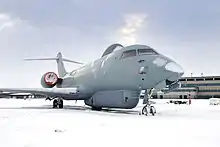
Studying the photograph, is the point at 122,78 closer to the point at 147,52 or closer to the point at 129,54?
the point at 129,54

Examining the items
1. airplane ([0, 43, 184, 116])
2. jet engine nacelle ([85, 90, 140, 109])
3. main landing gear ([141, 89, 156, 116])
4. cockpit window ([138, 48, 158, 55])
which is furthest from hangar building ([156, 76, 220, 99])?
main landing gear ([141, 89, 156, 116])

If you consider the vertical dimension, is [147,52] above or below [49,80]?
above

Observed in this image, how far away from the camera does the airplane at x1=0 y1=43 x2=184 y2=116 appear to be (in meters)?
14.0

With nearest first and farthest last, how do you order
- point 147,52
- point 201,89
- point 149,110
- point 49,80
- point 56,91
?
1. point 149,110
2. point 147,52
3. point 56,91
4. point 49,80
5. point 201,89

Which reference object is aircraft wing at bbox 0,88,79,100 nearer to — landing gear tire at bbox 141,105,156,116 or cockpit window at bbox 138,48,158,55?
cockpit window at bbox 138,48,158,55

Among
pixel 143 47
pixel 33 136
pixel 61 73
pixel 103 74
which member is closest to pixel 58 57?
pixel 61 73

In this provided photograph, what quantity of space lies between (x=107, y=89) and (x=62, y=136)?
37.0 feet

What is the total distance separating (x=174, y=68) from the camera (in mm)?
13727

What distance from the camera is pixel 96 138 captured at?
5.99 meters

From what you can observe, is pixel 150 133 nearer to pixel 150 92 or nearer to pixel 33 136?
pixel 33 136

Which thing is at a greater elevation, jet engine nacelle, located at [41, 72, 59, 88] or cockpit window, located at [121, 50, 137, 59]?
cockpit window, located at [121, 50, 137, 59]

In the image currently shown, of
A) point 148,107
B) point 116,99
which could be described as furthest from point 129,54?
point 148,107

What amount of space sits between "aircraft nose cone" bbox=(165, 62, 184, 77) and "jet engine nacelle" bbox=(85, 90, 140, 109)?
250cm

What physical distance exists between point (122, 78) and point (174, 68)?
3416 mm
